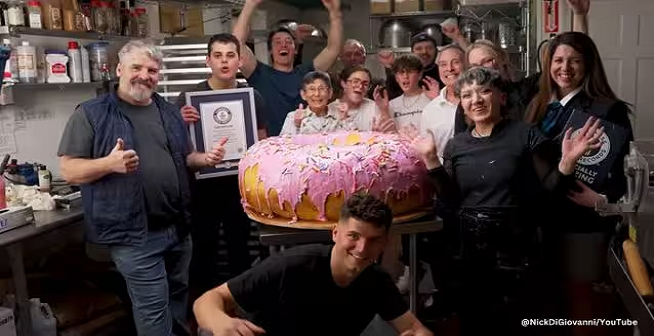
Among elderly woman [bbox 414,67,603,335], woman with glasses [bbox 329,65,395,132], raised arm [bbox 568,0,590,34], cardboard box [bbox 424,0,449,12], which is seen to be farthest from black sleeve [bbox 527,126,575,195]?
cardboard box [bbox 424,0,449,12]

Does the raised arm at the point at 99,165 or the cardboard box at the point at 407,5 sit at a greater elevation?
the cardboard box at the point at 407,5

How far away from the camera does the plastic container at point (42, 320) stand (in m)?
2.42

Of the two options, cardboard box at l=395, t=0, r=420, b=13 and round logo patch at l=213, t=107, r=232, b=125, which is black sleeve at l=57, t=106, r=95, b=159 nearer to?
round logo patch at l=213, t=107, r=232, b=125

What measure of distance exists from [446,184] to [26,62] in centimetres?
197

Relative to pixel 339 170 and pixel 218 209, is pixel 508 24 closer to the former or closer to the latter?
pixel 218 209

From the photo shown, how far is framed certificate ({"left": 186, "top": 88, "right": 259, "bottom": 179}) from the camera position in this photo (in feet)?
7.93

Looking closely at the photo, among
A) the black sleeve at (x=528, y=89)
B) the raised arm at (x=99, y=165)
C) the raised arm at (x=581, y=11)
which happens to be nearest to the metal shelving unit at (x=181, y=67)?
the raised arm at (x=99, y=165)

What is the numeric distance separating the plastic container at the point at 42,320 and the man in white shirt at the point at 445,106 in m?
1.64

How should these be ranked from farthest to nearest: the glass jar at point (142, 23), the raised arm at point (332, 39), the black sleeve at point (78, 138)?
the glass jar at point (142, 23) → the raised arm at point (332, 39) → the black sleeve at point (78, 138)

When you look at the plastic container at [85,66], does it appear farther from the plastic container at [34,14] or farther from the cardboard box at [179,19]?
the cardboard box at [179,19]

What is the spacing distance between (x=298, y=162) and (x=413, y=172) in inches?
13.9

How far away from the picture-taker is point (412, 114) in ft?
8.72

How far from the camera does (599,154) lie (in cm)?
216

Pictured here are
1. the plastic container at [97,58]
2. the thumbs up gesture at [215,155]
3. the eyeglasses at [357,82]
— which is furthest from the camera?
the plastic container at [97,58]
